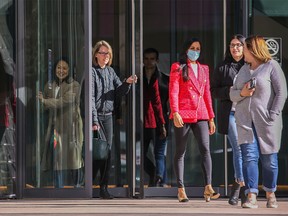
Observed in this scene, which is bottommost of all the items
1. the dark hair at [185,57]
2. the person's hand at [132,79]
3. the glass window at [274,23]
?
the person's hand at [132,79]

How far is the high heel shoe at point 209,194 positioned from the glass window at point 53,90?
1.68 m

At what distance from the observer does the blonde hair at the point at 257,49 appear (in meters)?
11.4

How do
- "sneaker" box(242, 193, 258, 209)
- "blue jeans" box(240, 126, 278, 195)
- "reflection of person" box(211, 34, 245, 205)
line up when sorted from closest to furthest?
"blue jeans" box(240, 126, 278, 195) < "sneaker" box(242, 193, 258, 209) < "reflection of person" box(211, 34, 245, 205)

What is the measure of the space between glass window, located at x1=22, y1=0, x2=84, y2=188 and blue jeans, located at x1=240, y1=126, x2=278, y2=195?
269 centimetres

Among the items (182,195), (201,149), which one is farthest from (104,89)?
(182,195)

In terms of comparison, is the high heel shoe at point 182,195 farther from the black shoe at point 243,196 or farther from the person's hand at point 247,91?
the person's hand at point 247,91

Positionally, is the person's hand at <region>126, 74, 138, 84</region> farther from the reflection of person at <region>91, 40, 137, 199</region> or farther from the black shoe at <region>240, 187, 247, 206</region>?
the black shoe at <region>240, 187, 247, 206</region>

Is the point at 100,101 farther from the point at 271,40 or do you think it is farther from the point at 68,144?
the point at 271,40

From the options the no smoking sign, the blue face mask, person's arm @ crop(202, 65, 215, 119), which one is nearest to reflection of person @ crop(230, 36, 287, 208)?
person's arm @ crop(202, 65, 215, 119)

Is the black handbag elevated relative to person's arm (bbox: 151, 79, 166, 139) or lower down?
lower down

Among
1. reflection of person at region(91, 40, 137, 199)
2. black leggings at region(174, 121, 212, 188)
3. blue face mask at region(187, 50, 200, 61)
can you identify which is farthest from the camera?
reflection of person at region(91, 40, 137, 199)

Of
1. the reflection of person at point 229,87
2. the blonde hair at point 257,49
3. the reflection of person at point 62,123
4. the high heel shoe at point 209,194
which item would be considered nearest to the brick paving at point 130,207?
the high heel shoe at point 209,194

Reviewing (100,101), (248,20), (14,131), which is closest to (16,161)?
(14,131)

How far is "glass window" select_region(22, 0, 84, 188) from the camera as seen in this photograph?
1341 cm
